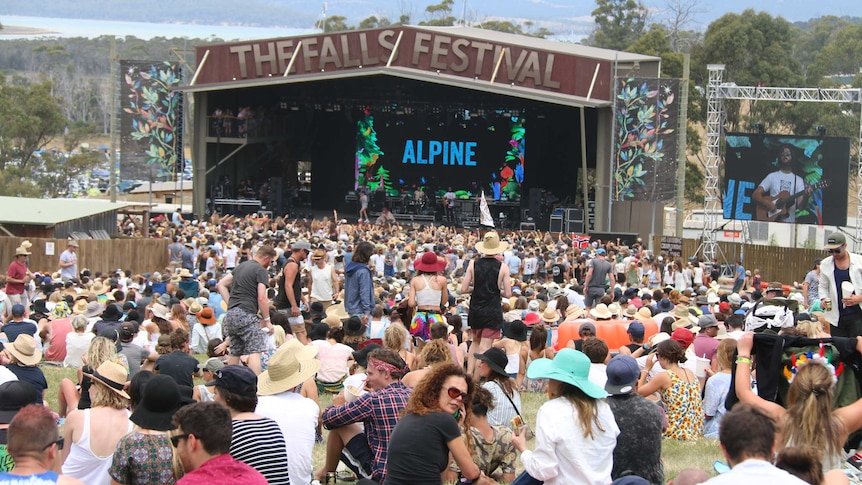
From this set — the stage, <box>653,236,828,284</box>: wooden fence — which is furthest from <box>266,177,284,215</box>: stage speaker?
<box>653,236,828,284</box>: wooden fence

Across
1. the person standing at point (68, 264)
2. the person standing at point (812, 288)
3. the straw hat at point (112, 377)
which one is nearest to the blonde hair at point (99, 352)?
the straw hat at point (112, 377)

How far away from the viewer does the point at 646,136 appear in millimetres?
28984

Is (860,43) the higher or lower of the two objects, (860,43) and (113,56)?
the higher

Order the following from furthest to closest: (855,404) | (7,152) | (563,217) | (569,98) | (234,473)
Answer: (7,152) → (563,217) → (569,98) → (855,404) → (234,473)

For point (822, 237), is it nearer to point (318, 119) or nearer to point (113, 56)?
point (318, 119)

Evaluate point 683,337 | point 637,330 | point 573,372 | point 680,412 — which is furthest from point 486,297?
point 573,372

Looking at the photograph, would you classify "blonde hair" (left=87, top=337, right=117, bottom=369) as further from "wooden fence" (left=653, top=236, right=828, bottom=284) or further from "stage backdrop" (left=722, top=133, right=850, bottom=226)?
"wooden fence" (left=653, top=236, right=828, bottom=284)

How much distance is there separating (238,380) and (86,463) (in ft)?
3.24

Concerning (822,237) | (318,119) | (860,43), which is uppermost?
(860,43)

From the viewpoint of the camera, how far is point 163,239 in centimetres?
2389

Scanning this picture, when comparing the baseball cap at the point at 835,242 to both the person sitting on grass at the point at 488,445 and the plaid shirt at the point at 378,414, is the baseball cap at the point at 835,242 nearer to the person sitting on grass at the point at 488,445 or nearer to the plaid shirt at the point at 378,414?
the person sitting on grass at the point at 488,445

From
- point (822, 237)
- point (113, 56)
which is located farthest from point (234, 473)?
point (822, 237)

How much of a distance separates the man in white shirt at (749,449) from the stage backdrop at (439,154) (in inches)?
1184

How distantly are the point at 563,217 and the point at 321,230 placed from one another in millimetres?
8188
